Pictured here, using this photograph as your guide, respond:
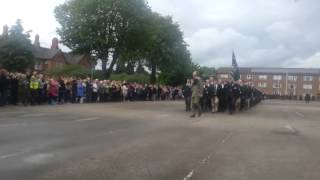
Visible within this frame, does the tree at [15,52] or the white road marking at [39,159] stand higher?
the tree at [15,52]

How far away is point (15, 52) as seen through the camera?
85562 mm

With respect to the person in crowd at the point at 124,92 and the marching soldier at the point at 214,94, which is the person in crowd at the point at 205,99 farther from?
the person in crowd at the point at 124,92

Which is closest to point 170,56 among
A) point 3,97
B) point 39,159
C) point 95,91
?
point 95,91

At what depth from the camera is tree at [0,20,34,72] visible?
8525 cm

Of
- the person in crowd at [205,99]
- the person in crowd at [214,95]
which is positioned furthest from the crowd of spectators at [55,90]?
the person in crowd at [214,95]

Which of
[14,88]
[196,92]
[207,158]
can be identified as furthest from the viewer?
[14,88]

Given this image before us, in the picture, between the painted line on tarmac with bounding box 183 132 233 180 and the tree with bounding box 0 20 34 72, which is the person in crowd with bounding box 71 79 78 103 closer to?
the painted line on tarmac with bounding box 183 132 233 180

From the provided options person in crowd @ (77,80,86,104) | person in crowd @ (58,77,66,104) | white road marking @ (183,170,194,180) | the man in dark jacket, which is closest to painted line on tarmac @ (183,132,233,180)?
white road marking @ (183,170,194,180)

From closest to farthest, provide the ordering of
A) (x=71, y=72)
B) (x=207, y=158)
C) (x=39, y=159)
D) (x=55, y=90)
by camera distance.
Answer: (x=39, y=159) → (x=207, y=158) → (x=55, y=90) → (x=71, y=72)

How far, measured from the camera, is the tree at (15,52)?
280ft

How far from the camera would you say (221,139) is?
682 inches

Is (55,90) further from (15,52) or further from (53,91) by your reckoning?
(15,52)

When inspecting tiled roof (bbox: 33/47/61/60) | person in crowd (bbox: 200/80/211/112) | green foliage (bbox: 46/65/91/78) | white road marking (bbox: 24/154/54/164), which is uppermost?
tiled roof (bbox: 33/47/61/60)

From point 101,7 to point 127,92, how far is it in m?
24.9
